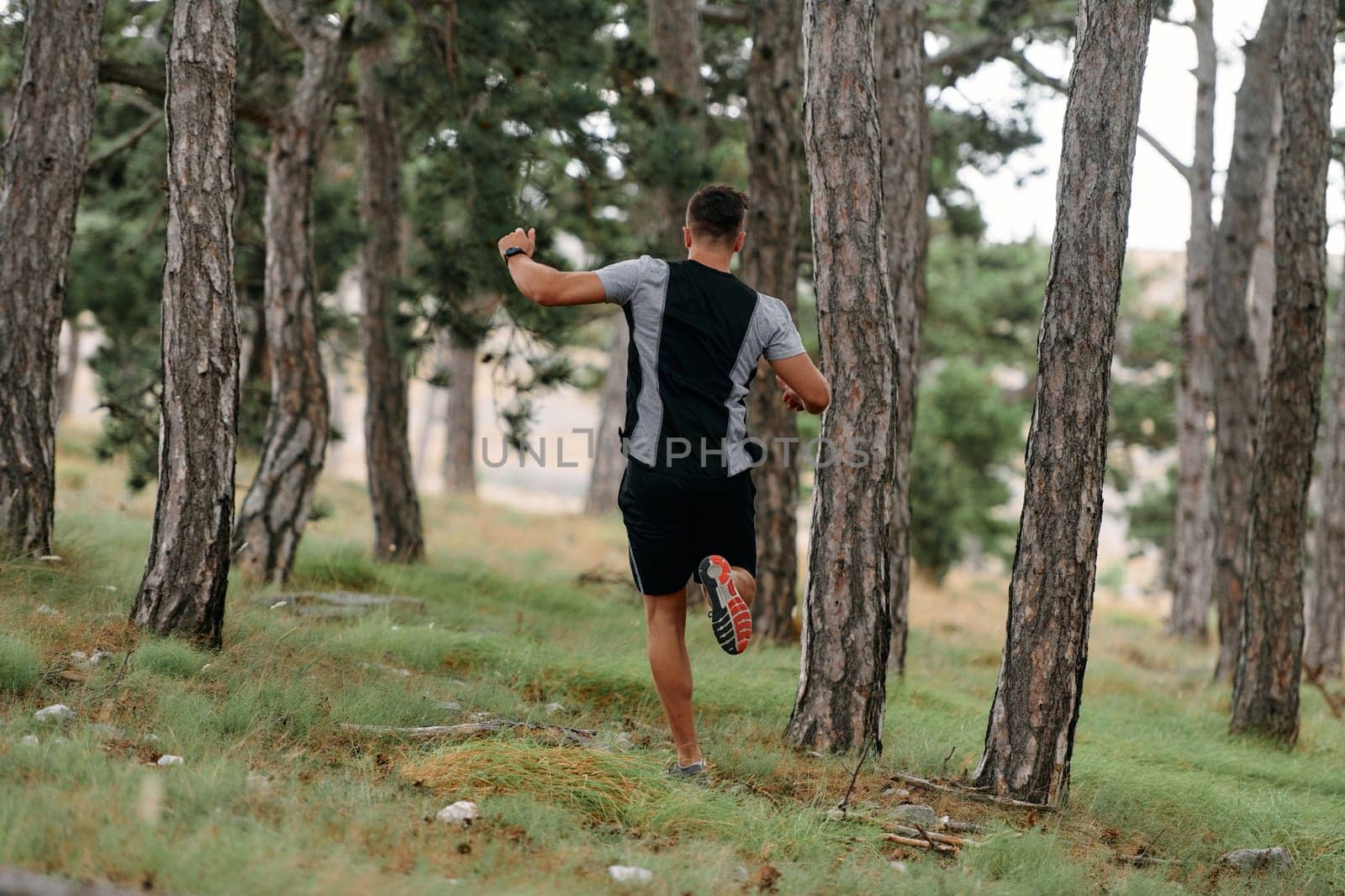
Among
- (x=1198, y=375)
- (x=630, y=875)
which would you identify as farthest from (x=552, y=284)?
(x=1198, y=375)

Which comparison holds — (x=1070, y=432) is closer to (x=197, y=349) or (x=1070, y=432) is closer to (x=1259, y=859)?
(x=1259, y=859)

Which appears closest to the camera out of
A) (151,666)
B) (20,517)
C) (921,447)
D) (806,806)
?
(806,806)

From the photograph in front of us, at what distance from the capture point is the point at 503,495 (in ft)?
176

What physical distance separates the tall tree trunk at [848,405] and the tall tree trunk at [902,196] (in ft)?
8.92

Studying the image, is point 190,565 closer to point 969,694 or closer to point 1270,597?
point 969,694

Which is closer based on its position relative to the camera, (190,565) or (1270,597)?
(190,565)

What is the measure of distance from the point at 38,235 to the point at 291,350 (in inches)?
83.4

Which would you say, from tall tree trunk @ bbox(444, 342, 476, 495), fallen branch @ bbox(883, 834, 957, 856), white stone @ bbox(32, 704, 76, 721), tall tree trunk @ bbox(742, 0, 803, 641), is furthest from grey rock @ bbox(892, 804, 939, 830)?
tall tree trunk @ bbox(444, 342, 476, 495)

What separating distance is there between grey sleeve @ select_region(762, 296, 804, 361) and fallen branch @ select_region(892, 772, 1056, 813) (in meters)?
1.92

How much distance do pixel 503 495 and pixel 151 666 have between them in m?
49.1

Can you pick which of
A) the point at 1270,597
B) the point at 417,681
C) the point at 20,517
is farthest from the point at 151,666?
the point at 1270,597

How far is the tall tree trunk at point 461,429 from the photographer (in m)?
21.5

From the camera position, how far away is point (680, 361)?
4328 mm

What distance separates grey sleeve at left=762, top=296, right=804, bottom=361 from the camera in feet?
14.7
